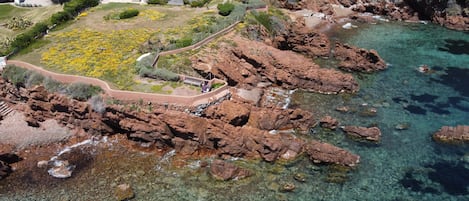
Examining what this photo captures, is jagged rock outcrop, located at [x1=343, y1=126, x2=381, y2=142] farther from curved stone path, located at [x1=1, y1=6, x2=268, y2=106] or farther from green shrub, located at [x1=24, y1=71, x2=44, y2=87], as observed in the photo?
green shrub, located at [x1=24, y1=71, x2=44, y2=87]

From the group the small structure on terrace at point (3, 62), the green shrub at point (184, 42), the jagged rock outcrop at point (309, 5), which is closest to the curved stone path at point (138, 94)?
the small structure on terrace at point (3, 62)

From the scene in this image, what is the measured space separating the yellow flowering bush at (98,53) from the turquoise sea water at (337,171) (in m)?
8.54

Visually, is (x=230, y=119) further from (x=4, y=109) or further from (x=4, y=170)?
(x=4, y=109)

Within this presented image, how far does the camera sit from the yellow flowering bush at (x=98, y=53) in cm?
4556

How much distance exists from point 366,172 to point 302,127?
8209 mm

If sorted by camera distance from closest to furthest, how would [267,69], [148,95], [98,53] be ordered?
[148,95] → [98,53] → [267,69]

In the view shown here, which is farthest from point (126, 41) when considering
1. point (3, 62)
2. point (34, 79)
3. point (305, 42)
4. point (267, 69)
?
point (305, 42)

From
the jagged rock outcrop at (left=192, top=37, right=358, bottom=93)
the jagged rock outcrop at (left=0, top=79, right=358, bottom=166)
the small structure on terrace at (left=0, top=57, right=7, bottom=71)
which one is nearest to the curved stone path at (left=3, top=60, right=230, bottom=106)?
the jagged rock outcrop at (left=0, top=79, right=358, bottom=166)

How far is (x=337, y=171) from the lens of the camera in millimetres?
36125

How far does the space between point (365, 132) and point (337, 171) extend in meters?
6.40

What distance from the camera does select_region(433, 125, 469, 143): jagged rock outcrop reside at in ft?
131

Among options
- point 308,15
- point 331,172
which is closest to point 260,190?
point 331,172

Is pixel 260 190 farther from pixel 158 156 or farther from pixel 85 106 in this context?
Result: pixel 85 106

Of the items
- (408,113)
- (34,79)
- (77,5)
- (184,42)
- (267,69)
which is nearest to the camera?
(408,113)
